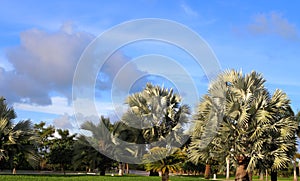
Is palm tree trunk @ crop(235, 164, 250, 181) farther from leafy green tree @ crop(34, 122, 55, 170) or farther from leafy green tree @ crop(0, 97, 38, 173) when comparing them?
leafy green tree @ crop(34, 122, 55, 170)

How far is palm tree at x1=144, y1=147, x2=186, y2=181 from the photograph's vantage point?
50.3ft

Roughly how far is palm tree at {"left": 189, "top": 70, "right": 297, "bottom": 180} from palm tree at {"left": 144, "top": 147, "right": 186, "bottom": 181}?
6860mm

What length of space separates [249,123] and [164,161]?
27.6 ft

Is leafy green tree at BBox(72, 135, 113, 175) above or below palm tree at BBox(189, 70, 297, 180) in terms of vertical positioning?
below

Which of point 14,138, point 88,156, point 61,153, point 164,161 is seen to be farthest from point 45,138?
point 164,161

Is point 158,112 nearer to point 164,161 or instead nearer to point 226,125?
point 226,125

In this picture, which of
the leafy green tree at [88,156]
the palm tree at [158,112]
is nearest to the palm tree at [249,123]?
the palm tree at [158,112]

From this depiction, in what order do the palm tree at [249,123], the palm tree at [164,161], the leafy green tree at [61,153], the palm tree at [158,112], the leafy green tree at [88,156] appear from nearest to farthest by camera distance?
the palm tree at [164,161]
the palm tree at [249,123]
the palm tree at [158,112]
the leafy green tree at [88,156]
the leafy green tree at [61,153]

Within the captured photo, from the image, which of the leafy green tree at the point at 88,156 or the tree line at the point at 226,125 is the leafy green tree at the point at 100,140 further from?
the tree line at the point at 226,125

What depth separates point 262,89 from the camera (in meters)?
23.3

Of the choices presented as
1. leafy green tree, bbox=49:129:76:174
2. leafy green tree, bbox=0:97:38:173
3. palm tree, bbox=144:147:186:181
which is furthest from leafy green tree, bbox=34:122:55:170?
palm tree, bbox=144:147:186:181

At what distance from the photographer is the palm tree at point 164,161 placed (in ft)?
50.3

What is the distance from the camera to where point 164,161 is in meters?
15.4

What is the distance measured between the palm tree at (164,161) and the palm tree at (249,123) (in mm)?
6860
